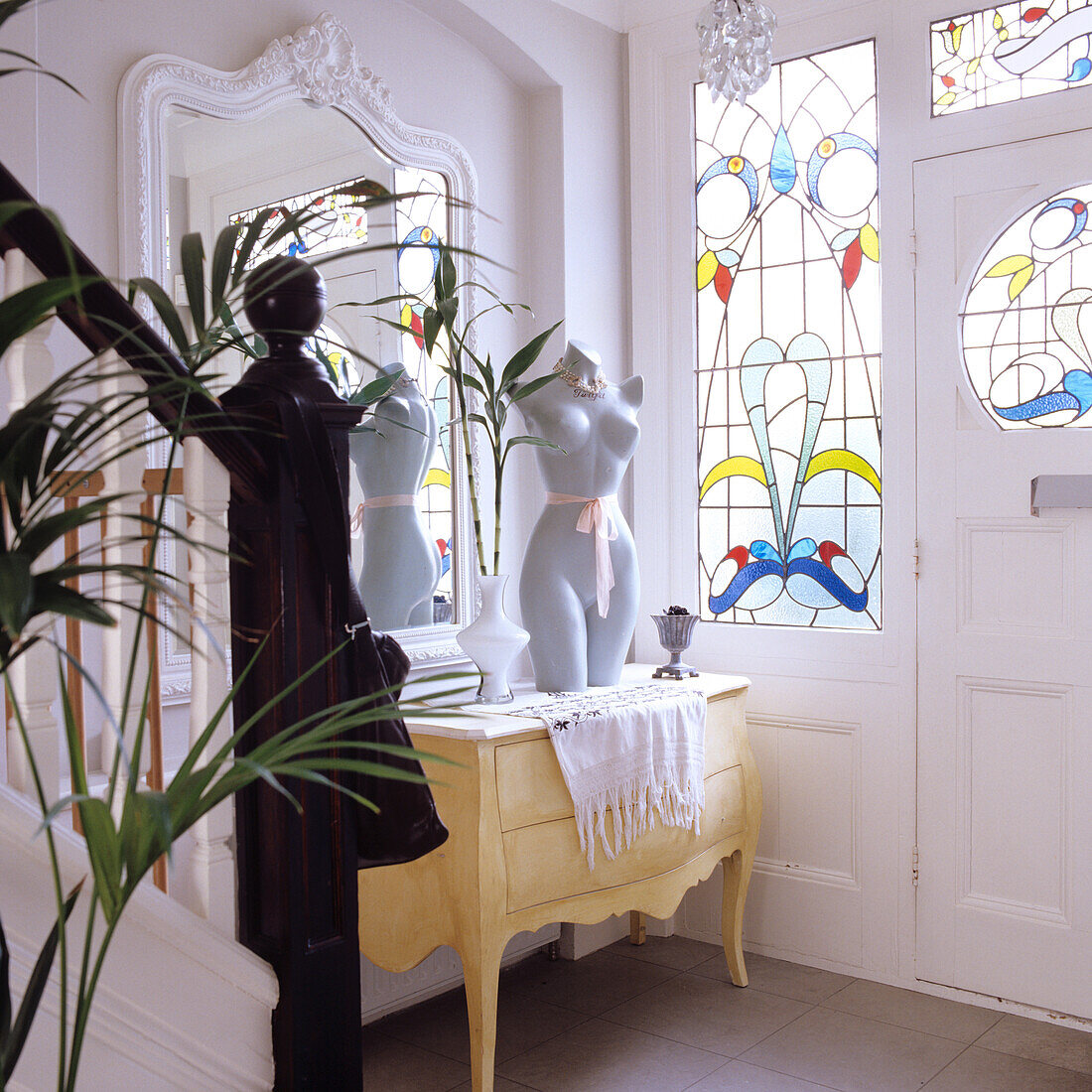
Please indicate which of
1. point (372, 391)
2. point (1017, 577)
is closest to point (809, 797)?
point (1017, 577)

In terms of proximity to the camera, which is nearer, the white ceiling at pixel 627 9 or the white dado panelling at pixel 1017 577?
the white dado panelling at pixel 1017 577

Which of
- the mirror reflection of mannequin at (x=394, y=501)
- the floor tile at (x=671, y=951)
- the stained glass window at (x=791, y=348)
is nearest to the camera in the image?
the mirror reflection of mannequin at (x=394, y=501)

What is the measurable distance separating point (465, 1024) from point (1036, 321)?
7.66 ft

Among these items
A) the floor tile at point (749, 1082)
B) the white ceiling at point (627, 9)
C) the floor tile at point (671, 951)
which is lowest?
the floor tile at point (671, 951)

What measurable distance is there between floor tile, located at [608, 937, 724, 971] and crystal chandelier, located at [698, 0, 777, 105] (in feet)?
7.83

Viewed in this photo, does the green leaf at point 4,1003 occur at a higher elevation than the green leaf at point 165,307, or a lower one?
lower

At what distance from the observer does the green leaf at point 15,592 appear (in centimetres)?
77

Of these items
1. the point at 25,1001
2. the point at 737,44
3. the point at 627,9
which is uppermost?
the point at 627,9

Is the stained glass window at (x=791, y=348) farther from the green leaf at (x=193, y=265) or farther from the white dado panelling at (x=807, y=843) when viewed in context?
the green leaf at (x=193, y=265)

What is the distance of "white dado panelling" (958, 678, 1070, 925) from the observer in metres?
2.86

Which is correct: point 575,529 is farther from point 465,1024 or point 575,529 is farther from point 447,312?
point 465,1024

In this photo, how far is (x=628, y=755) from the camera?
8.54ft

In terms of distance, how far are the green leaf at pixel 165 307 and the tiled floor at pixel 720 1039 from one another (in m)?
1.98

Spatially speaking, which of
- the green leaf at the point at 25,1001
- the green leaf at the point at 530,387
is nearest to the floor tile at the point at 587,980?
the green leaf at the point at 530,387
